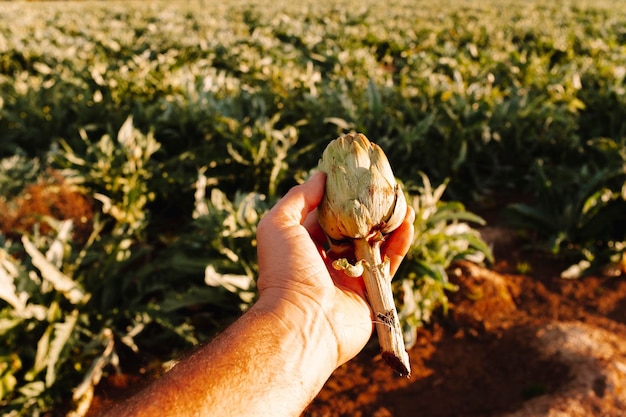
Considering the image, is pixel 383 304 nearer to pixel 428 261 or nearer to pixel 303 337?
pixel 303 337

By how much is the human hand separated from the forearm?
2 centimetres

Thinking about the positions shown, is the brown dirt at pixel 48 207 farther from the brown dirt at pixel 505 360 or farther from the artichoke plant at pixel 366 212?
the artichoke plant at pixel 366 212

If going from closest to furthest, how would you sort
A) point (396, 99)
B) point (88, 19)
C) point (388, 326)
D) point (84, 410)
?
point (388, 326), point (84, 410), point (396, 99), point (88, 19)

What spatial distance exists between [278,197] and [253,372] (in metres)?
2.47

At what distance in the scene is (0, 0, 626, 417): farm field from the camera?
2.71 m

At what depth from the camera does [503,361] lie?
9.39 feet

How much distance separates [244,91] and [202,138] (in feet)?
2.89

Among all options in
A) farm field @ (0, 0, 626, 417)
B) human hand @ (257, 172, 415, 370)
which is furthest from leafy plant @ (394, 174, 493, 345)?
human hand @ (257, 172, 415, 370)

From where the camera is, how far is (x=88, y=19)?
1354cm

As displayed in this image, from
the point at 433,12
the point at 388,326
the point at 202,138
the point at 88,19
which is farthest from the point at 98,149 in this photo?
the point at 433,12

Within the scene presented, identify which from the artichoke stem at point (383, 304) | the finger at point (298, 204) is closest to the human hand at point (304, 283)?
the finger at point (298, 204)

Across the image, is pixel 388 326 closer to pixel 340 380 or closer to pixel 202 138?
pixel 340 380

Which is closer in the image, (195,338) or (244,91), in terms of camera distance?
(195,338)

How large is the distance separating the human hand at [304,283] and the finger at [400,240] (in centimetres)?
25
